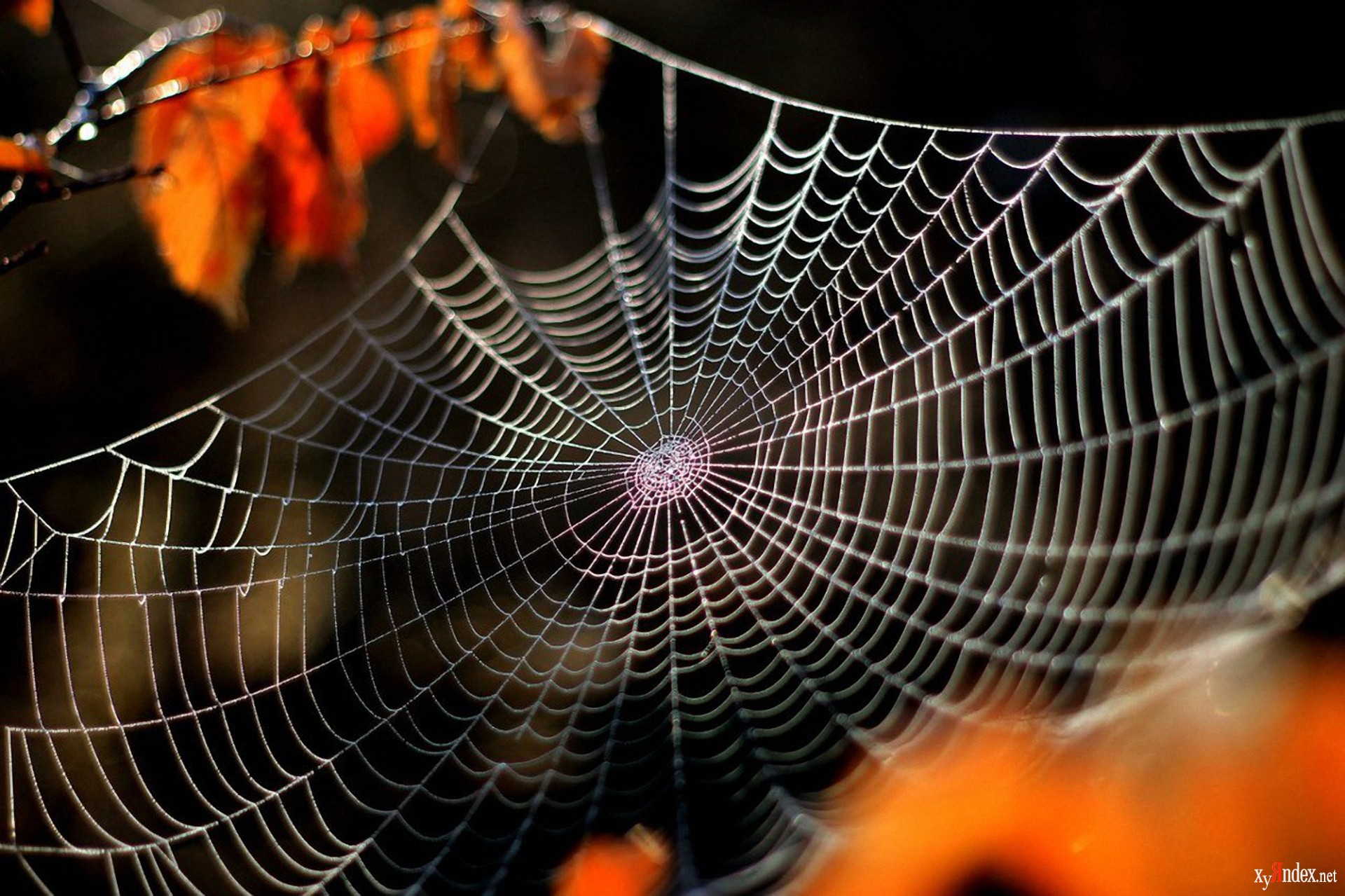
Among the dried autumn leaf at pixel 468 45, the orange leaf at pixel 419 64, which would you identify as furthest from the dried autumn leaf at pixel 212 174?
the dried autumn leaf at pixel 468 45

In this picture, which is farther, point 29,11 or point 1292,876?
point 1292,876

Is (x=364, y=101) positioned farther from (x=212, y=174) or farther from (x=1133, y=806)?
(x=1133, y=806)

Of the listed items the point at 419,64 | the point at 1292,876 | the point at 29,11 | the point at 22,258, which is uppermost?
the point at 419,64

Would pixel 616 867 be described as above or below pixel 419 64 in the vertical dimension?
below

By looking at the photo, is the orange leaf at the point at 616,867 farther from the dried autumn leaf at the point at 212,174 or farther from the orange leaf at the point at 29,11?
the orange leaf at the point at 29,11

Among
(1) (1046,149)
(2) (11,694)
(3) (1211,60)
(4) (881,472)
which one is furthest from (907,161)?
(2) (11,694)

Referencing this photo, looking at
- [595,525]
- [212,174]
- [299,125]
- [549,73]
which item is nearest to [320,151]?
[299,125]

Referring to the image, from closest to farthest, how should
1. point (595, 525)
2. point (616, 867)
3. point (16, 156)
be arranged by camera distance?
point (16, 156) → point (616, 867) → point (595, 525)
